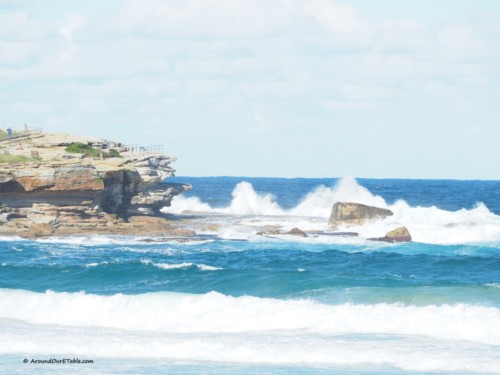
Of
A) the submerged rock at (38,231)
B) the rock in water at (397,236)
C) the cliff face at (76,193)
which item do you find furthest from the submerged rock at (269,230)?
the submerged rock at (38,231)

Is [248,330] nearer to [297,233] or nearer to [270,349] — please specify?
[270,349]

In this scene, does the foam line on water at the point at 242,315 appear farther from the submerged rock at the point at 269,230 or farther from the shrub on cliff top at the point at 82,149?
the shrub on cliff top at the point at 82,149

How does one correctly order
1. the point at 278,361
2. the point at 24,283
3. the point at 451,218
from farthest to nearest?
the point at 451,218, the point at 24,283, the point at 278,361

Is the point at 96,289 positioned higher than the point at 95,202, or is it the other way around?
the point at 95,202

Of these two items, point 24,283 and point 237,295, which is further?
point 24,283

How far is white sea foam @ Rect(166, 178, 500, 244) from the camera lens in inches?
1993

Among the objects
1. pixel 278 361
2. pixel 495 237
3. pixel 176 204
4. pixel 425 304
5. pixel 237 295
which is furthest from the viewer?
pixel 176 204

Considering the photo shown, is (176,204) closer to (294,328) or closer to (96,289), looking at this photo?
(96,289)

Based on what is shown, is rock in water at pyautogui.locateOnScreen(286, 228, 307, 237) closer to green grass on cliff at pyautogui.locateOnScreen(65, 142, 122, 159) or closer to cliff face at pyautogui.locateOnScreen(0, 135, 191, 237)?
cliff face at pyautogui.locateOnScreen(0, 135, 191, 237)

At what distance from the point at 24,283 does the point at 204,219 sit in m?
26.1

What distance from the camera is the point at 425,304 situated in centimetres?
2908

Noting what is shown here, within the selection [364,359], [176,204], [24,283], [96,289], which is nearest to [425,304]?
[364,359]

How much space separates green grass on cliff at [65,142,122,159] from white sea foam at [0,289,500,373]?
21.7 metres

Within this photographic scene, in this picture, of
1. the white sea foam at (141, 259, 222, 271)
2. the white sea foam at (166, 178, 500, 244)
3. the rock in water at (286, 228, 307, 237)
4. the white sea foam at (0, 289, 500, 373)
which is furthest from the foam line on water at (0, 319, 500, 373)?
the rock in water at (286, 228, 307, 237)
